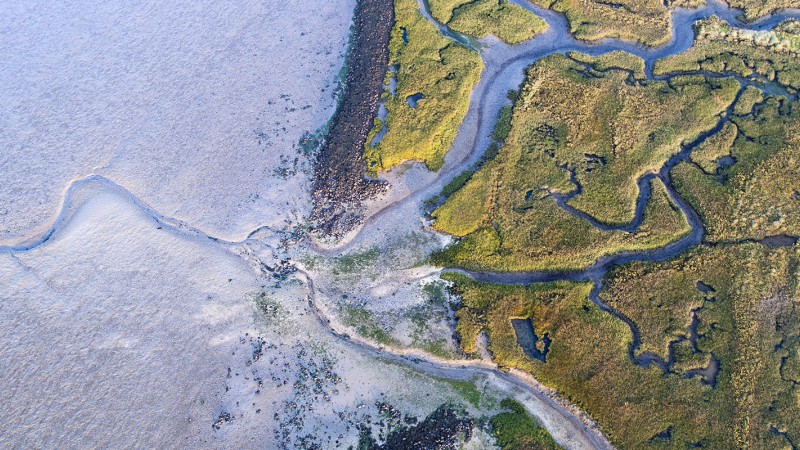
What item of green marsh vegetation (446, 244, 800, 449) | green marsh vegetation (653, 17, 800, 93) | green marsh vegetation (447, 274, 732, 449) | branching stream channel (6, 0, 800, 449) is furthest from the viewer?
green marsh vegetation (653, 17, 800, 93)

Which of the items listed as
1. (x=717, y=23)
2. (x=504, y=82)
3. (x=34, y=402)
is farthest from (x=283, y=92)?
(x=717, y=23)

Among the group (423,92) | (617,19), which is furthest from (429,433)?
(617,19)

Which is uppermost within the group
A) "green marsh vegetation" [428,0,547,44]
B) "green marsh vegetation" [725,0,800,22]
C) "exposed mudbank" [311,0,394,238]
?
"green marsh vegetation" [725,0,800,22]

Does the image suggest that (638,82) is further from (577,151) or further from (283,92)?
(283,92)

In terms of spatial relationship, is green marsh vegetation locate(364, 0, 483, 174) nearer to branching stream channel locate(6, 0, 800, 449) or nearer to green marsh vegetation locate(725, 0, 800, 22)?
branching stream channel locate(6, 0, 800, 449)

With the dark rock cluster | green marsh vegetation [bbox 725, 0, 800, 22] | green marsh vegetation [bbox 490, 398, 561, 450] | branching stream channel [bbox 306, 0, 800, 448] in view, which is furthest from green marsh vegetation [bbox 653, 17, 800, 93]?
the dark rock cluster

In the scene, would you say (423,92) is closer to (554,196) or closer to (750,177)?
(554,196)

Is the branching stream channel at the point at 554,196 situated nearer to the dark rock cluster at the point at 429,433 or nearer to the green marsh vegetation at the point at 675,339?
the green marsh vegetation at the point at 675,339

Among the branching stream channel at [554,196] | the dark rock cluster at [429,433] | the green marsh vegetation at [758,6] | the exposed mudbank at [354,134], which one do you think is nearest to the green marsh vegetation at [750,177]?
the branching stream channel at [554,196]
